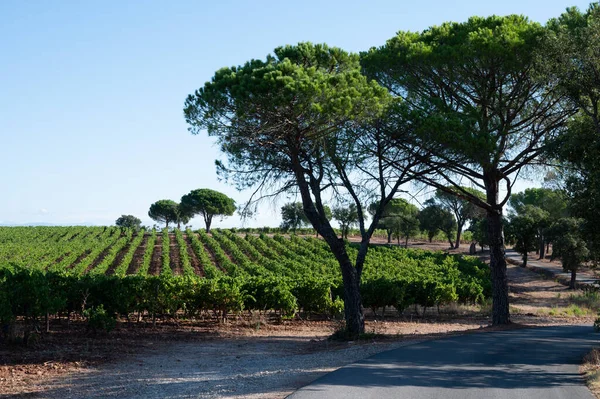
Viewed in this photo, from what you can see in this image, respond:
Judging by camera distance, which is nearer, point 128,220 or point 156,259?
point 156,259

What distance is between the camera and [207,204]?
304 feet

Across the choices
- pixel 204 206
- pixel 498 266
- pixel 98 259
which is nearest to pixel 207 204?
pixel 204 206

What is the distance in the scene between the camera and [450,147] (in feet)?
48.4

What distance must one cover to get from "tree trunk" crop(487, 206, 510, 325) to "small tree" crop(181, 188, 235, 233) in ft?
248

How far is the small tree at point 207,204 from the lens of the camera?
304ft

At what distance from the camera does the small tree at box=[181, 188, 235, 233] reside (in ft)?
304

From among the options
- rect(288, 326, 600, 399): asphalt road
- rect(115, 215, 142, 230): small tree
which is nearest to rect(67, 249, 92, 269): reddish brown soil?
rect(288, 326, 600, 399): asphalt road

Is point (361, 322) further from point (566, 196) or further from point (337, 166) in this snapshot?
point (566, 196)

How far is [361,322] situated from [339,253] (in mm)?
1761

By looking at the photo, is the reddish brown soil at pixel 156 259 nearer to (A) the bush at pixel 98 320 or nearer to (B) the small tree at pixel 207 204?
(A) the bush at pixel 98 320

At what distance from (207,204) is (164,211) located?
769 inches

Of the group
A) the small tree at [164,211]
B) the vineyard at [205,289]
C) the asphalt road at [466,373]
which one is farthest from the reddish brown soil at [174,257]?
the small tree at [164,211]

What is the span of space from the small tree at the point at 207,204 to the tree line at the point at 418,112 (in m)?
Result: 75.6

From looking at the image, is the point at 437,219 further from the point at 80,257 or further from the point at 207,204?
the point at 80,257
